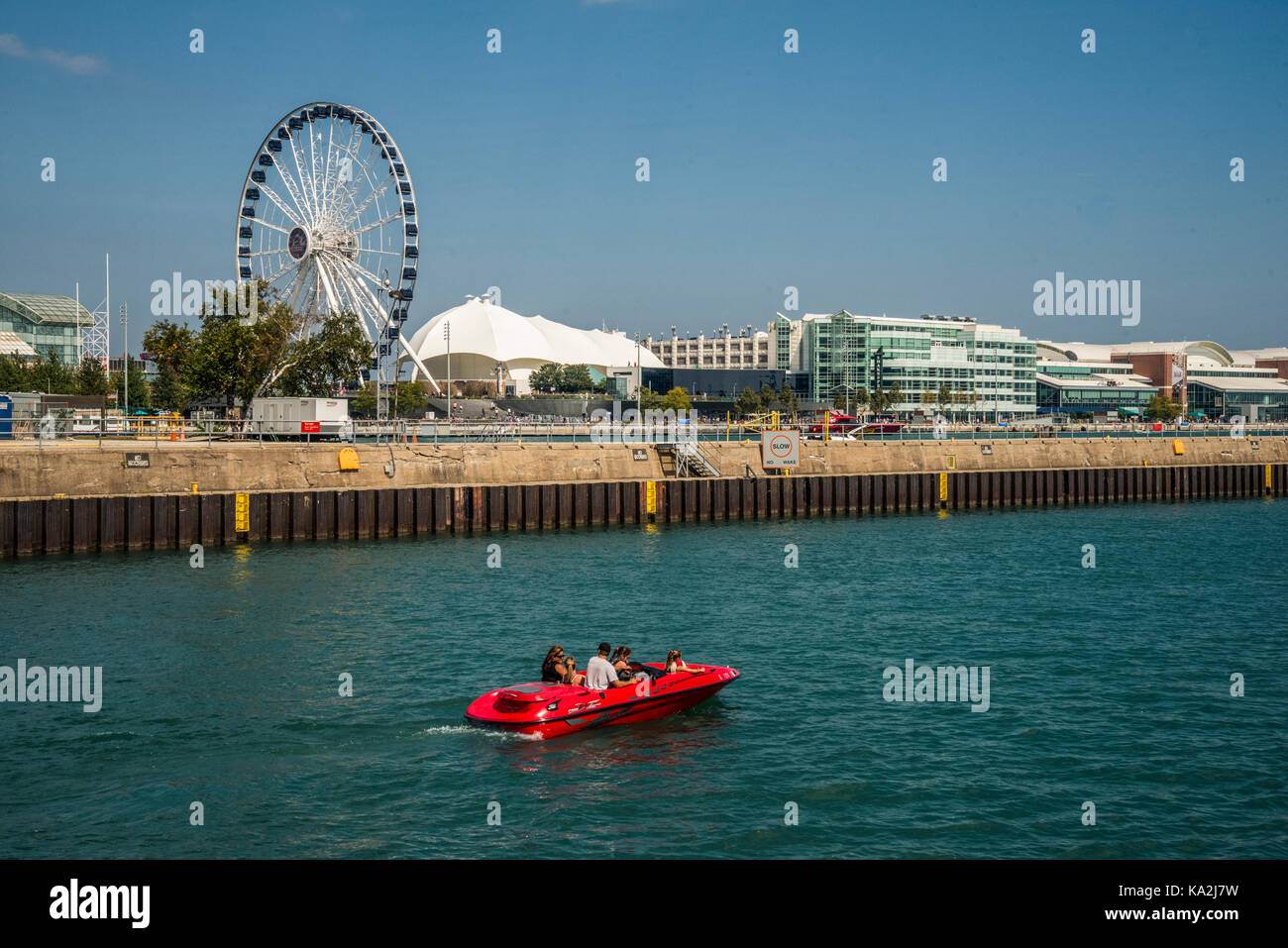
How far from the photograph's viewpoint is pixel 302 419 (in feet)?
204

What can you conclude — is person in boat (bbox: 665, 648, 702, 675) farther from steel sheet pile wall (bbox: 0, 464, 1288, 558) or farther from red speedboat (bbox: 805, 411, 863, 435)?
red speedboat (bbox: 805, 411, 863, 435)

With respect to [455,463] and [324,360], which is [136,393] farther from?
[455,463]

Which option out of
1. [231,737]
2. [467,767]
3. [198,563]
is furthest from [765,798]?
[198,563]

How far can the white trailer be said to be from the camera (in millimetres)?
60375

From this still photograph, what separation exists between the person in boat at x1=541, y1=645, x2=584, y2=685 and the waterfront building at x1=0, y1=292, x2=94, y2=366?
179 metres

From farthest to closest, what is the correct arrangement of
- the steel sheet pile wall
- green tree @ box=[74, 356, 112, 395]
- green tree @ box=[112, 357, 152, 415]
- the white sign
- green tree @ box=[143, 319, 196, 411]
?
1. green tree @ box=[112, 357, 152, 415]
2. green tree @ box=[74, 356, 112, 395]
3. green tree @ box=[143, 319, 196, 411]
4. the white sign
5. the steel sheet pile wall

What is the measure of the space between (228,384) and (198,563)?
115 ft

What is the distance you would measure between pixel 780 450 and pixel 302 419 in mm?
28477

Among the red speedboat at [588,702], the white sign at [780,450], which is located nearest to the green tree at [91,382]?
the white sign at [780,450]

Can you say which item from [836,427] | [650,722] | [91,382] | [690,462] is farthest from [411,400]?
[650,722]

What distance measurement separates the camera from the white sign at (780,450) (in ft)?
226

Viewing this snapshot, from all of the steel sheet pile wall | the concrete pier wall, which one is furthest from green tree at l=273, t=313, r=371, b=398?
the steel sheet pile wall

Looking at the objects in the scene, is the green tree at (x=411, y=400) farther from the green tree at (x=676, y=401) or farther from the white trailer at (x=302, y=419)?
the white trailer at (x=302, y=419)

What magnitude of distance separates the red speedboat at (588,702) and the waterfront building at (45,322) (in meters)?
180
